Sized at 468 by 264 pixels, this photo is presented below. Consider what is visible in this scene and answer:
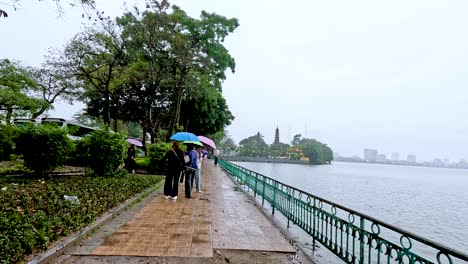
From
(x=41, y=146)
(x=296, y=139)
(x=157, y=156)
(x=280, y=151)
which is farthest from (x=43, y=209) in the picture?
(x=296, y=139)

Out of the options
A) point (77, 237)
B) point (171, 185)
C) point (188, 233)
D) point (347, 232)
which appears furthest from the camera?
point (171, 185)

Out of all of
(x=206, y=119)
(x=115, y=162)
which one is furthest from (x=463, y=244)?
(x=206, y=119)

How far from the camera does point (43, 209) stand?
Result: 6.83 metres

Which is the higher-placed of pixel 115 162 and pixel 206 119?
pixel 206 119

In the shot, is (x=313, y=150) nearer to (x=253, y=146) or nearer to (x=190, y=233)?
(x=253, y=146)

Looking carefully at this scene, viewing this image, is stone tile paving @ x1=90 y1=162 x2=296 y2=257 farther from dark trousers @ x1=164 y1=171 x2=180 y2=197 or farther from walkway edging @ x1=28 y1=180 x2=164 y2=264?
dark trousers @ x1=164 y1=171 x2=180 y2=197

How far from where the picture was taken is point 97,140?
1354 centimetres

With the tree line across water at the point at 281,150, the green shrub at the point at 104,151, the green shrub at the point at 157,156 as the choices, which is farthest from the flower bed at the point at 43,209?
the tree line across water at the point at 281,150

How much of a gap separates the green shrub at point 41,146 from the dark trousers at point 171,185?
4.63 metres

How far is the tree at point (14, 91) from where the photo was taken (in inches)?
793

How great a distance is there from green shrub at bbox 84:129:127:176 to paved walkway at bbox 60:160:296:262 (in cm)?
525

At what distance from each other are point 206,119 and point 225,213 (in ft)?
84.9

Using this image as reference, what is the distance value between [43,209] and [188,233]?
3.16 m

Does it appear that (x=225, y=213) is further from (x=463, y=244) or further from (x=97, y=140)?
(x=463, y=244)
